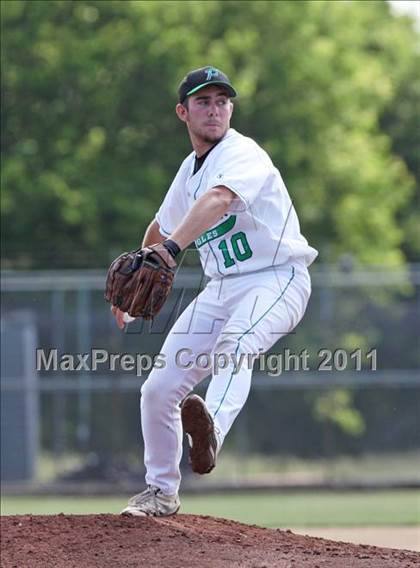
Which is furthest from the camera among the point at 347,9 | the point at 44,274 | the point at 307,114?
the point at 347,9

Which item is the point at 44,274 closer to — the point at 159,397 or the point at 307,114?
the point at 307,114

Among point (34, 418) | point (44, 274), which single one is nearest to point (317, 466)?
point (34, 418)

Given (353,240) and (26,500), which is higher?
(353,240)

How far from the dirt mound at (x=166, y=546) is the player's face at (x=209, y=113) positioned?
185cm

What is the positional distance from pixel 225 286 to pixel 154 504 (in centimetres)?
112

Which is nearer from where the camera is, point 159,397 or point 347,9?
point 159,397

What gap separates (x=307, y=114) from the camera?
1942cm

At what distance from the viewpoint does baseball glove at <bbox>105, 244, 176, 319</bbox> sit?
5500mm

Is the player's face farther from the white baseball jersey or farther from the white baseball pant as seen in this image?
the white baseball pant

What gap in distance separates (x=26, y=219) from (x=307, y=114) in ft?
16.0

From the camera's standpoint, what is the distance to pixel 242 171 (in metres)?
5.59

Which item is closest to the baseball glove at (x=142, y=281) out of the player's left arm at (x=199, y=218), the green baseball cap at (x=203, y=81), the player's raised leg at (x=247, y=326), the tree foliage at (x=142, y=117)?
the player's left arm at (x=199, y=218)

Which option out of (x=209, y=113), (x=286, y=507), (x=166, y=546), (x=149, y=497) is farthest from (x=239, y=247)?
(x=286, y=507)

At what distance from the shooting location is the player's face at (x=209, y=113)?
228 inches
